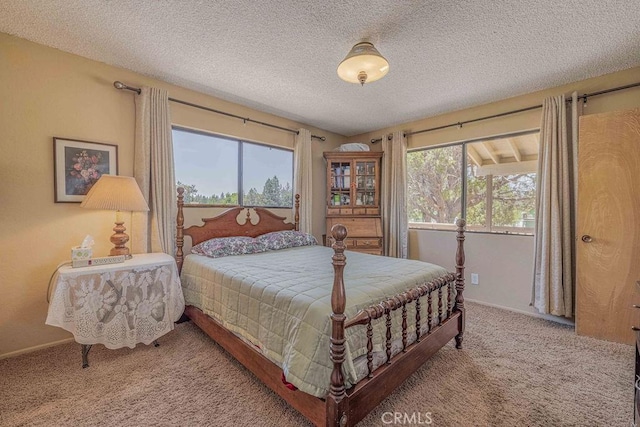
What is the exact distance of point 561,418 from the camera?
1.59 metres

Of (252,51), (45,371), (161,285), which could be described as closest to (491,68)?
(252,51)

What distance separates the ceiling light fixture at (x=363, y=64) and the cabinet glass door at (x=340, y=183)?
2.24 meters

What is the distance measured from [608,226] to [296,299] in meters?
2.98

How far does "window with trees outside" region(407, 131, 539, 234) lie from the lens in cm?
341

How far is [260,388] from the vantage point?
1856 millimetres

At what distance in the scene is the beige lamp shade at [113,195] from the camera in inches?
88.3

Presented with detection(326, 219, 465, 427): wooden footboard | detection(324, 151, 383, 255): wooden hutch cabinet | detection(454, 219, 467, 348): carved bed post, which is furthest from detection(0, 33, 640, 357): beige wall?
detection(324, 151, 383, 255): wooden hutch cabinet

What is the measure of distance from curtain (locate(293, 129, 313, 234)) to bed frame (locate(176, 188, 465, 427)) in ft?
5.54

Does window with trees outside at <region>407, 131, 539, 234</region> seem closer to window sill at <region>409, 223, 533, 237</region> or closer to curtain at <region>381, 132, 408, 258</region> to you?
window sill at <region>409, 223, 533, 237</region>

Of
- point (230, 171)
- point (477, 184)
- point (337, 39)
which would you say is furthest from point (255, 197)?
point (477, 184)

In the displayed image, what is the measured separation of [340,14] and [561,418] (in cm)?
288

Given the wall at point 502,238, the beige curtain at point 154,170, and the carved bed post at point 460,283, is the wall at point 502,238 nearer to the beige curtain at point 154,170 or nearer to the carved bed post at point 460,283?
the carved bed post at point 460,283

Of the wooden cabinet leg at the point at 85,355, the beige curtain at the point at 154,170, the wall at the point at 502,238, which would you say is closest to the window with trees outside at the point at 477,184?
the wall at the point at 502,238

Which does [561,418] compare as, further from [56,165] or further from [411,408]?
[56,165]
